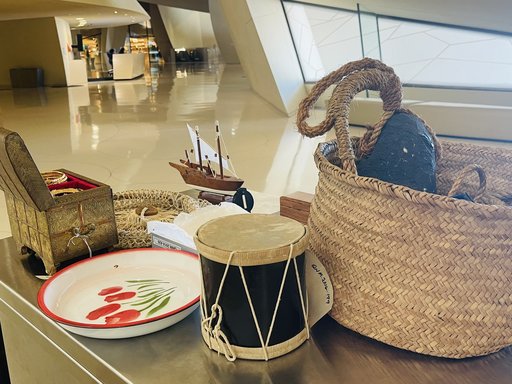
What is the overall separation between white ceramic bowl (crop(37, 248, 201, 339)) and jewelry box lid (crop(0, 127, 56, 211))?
0.48 feet

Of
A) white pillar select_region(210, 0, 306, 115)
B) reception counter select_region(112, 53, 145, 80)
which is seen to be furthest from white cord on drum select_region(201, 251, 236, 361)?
reception counter select_region(112, 53, 145, 80)

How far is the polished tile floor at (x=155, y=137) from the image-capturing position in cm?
471

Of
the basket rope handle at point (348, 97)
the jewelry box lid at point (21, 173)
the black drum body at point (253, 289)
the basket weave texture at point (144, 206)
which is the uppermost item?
the basket rope handle at point (348, 97)

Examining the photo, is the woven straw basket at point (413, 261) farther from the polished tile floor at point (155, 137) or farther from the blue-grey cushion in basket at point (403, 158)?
the polished tile floor at point (155, 137)

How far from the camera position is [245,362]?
2.42 ft

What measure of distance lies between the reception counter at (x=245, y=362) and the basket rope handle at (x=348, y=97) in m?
0.27

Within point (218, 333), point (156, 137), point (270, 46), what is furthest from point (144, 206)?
point (270, 46)

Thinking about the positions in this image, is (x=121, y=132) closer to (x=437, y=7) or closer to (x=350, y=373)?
(x=437, y=7)

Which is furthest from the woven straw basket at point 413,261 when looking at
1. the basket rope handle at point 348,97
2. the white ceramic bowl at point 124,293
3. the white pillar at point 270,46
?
the white pillar at point 270,46

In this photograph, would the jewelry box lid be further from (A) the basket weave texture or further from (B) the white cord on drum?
(B) the white cord on drum

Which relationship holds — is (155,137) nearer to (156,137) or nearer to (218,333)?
(156,137)

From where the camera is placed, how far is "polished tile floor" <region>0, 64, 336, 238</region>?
4711 millimetres

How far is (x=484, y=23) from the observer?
711cm

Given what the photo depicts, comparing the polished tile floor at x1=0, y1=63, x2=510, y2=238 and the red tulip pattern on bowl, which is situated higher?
the red tulip pattern on bowl
